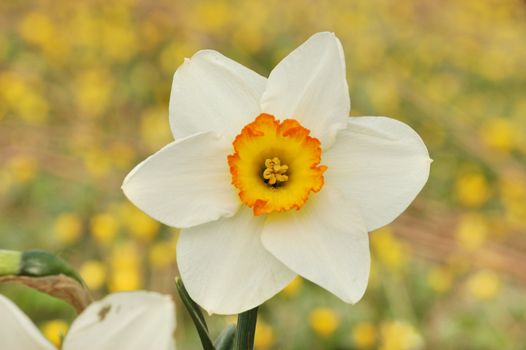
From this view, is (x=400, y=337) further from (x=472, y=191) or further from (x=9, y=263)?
(x=9, y=263)

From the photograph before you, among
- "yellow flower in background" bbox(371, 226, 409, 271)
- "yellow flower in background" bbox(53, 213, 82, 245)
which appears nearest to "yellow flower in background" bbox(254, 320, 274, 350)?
"yellow flower in background" bbox(371, 226, 409, 271)

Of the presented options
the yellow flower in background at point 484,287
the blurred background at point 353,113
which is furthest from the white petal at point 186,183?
the yellow flower in background at point 484,287

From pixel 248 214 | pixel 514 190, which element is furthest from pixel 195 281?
pixel 514 190

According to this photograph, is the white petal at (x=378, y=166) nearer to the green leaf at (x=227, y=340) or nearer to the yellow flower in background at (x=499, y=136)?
the green leaf at (x=227, y=340)

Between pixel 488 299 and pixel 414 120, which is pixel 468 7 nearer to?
pixel 414 120

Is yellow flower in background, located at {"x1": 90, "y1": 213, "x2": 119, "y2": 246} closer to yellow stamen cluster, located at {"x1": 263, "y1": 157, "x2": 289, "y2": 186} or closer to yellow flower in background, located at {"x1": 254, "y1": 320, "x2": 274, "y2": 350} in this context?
yellow flower in background, located at {"x1": 254, "y1": 320, "x2": 274, "y2": 350}

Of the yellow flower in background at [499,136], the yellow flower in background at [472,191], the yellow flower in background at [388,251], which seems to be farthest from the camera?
the yellow flower in background at [499,136]
